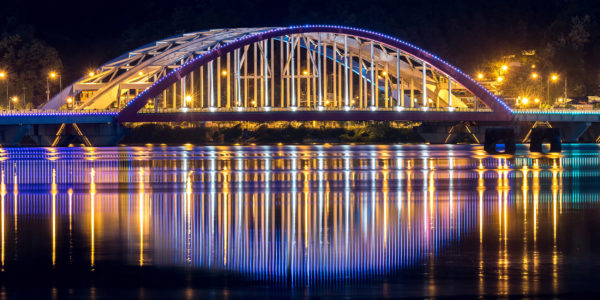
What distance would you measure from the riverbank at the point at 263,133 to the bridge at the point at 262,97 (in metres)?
2.42

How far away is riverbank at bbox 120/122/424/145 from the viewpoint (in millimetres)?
98125

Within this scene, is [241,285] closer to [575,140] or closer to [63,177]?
[63,177]

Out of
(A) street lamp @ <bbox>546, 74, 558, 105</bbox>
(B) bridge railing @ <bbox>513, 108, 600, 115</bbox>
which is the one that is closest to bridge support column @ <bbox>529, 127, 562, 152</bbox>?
(B) bridge railing @ <bbox>513, 108, 600, 115</bbox>

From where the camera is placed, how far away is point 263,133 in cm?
9894

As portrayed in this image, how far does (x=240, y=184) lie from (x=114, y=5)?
4388 inches

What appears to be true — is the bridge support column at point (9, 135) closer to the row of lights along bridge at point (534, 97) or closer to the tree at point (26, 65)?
the tree at point (26, 65)

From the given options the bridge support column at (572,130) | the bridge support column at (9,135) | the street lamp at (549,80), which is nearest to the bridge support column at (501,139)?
the bridge support column at (572,130)

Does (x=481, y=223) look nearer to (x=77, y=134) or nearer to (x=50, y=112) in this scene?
(x=50, y=112)

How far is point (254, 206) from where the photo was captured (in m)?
28.2

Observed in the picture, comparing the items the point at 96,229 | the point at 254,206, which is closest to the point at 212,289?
the point at 96,229

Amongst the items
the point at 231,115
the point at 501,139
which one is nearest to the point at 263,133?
the point at 231,115

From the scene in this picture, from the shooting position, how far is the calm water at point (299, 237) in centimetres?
1708

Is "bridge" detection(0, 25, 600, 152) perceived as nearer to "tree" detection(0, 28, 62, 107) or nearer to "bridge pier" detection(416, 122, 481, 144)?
"bridge pier" detection(416, 122, 481, 144)

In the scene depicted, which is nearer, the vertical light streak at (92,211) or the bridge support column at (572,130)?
the vertical light streak at (92,211)
